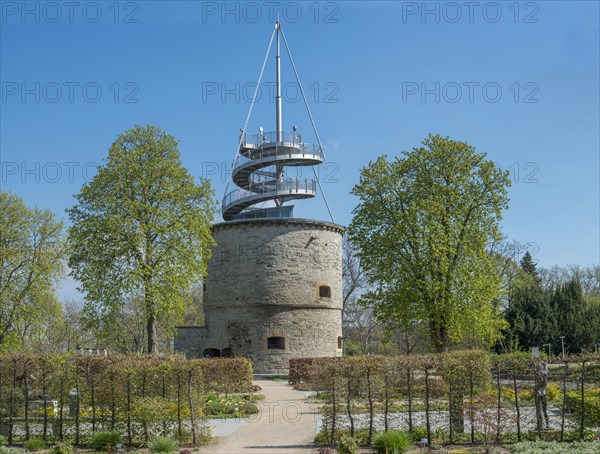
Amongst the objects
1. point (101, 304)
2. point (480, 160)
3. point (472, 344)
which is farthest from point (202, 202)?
point (472, 344)

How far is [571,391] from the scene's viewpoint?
16.9m

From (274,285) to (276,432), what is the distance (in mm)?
19081

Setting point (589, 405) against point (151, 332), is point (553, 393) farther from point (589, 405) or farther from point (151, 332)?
point (151, 332)

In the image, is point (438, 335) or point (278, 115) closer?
point (438, 335)

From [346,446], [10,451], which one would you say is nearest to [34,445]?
→ [10,451]

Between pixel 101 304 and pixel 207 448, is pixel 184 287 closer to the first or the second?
pixel 101 304

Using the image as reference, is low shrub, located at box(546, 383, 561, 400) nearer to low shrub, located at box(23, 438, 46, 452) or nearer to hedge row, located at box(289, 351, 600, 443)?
hedge row, located at box(289, 351, 600, 443)

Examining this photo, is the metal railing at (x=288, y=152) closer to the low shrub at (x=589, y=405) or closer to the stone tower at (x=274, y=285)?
the stone tower at (x=274, y=285)

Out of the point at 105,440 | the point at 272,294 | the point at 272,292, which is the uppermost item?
the point at 272,292

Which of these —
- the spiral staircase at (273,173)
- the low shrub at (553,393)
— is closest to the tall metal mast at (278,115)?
the spiral staircase at (273,173)

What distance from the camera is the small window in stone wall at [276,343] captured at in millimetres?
34906

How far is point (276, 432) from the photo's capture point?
53.0ft

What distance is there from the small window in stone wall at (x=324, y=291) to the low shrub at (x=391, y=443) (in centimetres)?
2282

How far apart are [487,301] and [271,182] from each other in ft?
52.5
